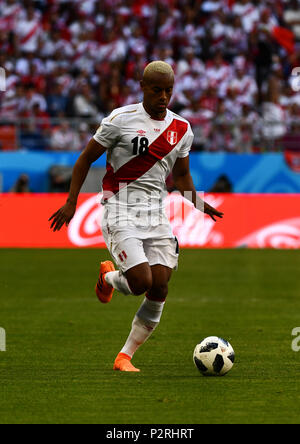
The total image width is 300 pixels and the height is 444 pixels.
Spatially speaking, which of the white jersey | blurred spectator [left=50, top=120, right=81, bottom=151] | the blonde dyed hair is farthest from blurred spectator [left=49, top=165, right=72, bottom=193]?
the blonde dyed hair

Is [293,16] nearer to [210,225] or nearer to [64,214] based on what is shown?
[210,225]

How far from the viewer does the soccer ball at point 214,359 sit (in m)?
7.34

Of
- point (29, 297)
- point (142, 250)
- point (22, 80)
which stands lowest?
point (142, 250)

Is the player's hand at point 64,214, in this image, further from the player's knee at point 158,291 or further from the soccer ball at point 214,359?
the soccer ball at point 214,359

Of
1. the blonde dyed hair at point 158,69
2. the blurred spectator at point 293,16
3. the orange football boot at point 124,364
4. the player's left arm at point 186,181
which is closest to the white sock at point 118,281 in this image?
the orange football boot at point 124,364

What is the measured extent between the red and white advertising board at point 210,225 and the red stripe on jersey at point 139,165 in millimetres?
12021

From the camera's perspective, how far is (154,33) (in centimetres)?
2433

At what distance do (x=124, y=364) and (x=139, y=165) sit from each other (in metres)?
1.65

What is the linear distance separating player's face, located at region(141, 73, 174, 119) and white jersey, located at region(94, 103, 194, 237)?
13cm

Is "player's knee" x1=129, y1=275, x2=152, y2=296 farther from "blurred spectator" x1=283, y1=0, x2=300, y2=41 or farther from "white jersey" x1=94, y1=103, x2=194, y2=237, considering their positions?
"blurred spectator" x1=283, y1=0, x2=300, y2=41

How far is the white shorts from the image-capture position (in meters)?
7.25
